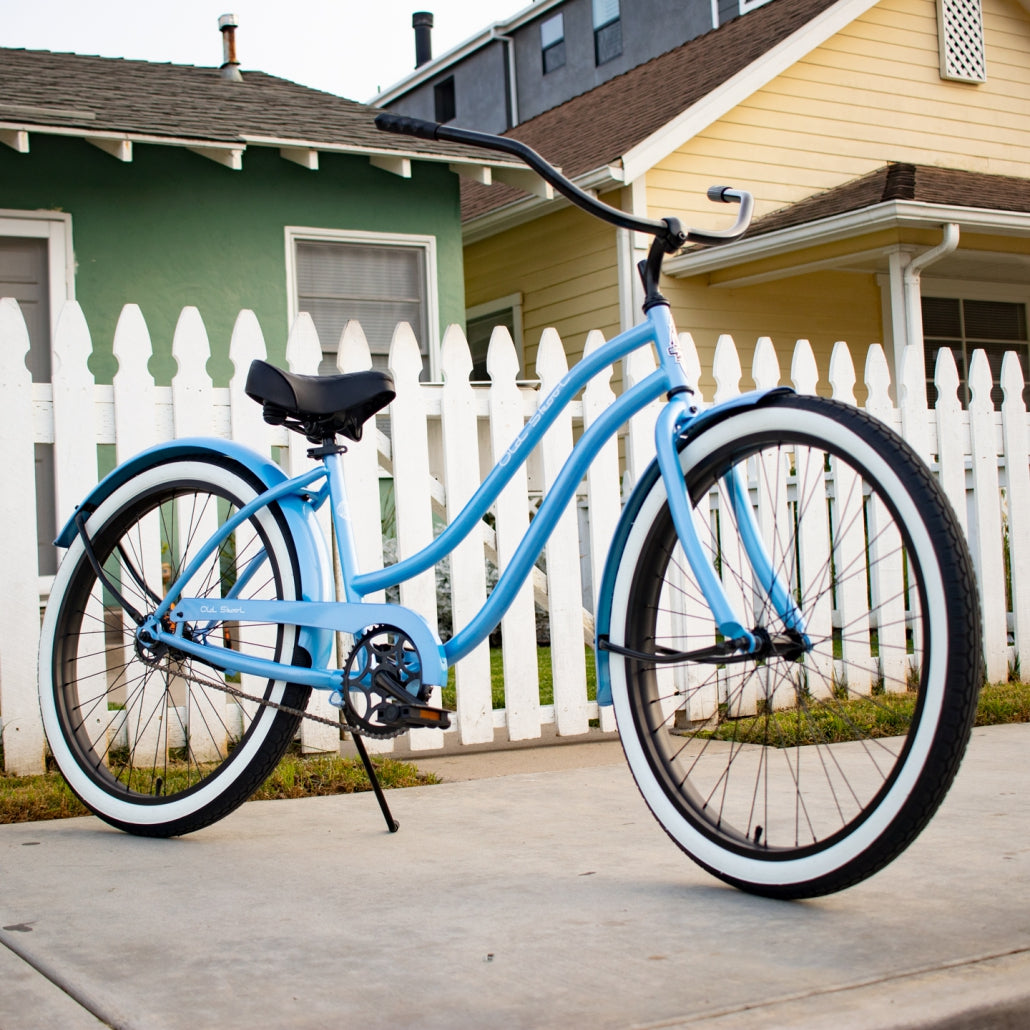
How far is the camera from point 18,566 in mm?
4094

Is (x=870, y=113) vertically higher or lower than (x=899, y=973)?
higher

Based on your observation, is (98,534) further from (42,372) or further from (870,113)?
(870,113)

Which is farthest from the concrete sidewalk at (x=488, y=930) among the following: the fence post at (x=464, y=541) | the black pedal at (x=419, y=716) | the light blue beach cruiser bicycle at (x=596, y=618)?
the fence post at (x=464, y=541)

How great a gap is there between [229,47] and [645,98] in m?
4.39

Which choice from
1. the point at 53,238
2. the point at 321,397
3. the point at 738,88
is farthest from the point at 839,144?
the point at 321,397

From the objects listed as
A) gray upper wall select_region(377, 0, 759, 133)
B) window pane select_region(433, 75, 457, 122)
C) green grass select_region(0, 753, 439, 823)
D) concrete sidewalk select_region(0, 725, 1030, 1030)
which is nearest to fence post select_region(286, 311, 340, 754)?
green grass select_region(0, 753, 439, 823)

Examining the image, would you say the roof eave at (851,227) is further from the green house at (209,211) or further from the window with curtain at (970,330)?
the window with curtain at (970,330)

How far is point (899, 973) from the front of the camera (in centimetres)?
199

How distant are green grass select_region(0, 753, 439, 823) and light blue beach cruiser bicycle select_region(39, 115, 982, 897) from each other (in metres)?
0.23

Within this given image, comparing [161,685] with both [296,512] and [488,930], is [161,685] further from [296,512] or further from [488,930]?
[488,930]

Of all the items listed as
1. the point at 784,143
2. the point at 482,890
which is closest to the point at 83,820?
the point at 482,890

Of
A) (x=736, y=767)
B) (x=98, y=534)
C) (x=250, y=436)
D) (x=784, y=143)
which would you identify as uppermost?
(x=784, y=143)

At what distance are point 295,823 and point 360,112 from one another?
8832 mm

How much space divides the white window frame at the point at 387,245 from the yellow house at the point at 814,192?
54.3 inches
